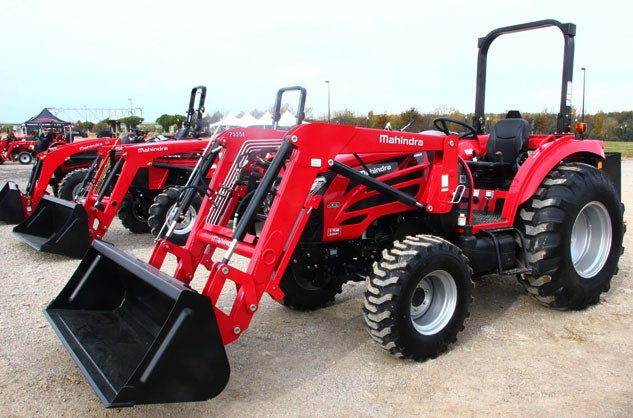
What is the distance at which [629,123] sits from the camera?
5041cm

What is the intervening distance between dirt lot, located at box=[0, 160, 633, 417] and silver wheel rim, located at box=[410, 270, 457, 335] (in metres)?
0.25

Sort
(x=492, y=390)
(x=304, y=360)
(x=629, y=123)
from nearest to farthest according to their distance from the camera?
(x=492, y=390) < (x=304, y=360) < (x=629, y=123)

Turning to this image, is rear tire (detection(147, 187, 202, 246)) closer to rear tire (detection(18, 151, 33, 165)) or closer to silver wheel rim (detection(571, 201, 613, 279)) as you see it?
silver wheel rim (detection(571, 201, 613, 279))

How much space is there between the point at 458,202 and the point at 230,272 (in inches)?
80.2

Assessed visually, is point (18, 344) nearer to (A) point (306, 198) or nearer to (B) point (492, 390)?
(A) point (306, 198)

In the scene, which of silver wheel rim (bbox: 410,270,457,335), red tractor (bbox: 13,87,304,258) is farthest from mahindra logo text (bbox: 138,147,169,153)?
silver wheel rim (bbox: 410,270,457,335)

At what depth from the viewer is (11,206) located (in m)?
9.46

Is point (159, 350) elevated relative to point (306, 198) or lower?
lower

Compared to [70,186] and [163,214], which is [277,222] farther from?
[70,186]

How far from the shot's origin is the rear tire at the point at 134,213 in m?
8.65

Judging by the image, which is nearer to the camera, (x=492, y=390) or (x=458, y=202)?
(x=492, y=390)

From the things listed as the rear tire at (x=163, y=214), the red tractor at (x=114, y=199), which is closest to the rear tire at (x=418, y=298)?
the rear tire at (x=163, y=214)

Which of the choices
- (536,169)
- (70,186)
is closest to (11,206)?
(70,186)

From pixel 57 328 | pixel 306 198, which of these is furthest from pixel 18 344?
pixel 306 198
